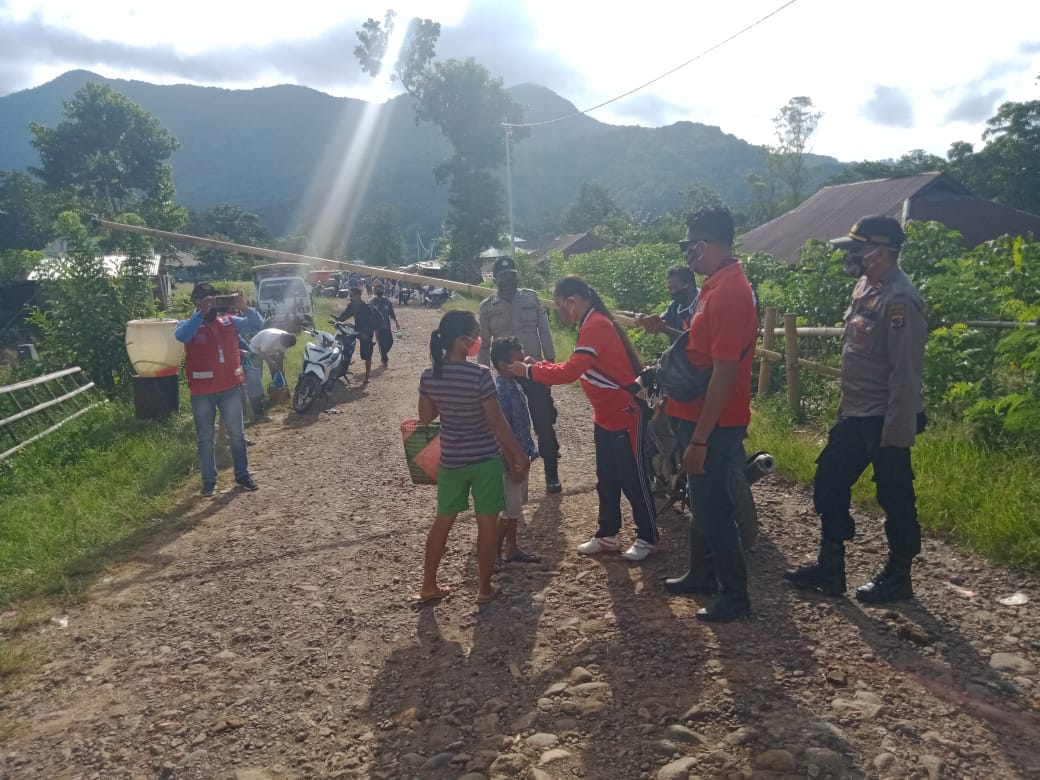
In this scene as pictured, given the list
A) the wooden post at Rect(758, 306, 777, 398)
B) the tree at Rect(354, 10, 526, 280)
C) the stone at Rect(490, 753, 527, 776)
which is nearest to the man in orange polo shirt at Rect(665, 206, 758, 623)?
the stone at Rect(490, 753, 527, 776)

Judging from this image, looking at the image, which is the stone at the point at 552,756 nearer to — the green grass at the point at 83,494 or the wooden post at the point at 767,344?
the green grass at the point at 83,494

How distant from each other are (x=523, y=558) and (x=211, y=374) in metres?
3.41

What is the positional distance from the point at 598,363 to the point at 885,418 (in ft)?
4.86

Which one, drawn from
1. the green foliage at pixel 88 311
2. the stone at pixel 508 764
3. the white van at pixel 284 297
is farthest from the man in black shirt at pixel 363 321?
the stone at pixel 508 764

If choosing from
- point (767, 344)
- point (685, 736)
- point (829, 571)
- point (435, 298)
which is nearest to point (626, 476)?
point (829, 571)

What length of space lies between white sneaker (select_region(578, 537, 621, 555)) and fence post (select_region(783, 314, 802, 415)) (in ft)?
12.3

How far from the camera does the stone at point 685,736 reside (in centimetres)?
264

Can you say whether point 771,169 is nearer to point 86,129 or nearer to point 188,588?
point 86,129

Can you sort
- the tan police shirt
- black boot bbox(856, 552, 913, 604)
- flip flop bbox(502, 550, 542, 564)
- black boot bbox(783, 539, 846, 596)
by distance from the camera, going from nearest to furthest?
the tan police shirt
black boot bbox(856, 552, 913, 604)
black boot bbox(783, 539, 846, 596)
flip flop bbox(502, 550, 542, 564)

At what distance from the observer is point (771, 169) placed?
6944 cm

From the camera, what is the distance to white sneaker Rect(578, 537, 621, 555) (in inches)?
180

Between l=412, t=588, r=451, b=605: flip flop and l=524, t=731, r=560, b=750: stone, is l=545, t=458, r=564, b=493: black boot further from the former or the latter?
l=524, t=731, r=560, b=750: stone

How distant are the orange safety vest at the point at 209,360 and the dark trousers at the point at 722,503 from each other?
4.47 meters

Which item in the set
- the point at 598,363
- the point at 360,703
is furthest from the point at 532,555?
Result: the point at 360,703
